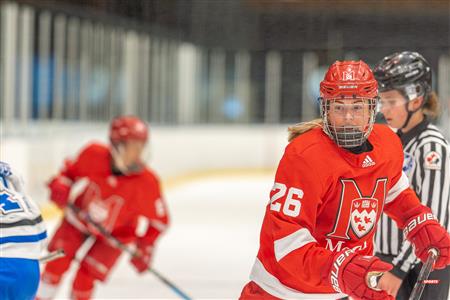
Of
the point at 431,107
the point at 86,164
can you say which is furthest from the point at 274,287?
the point at 86,164

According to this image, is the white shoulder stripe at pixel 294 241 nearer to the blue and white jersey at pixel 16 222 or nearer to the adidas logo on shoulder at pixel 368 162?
the adidas logo on shoulder at pixel 368 162

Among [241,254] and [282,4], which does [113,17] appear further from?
[241,254]

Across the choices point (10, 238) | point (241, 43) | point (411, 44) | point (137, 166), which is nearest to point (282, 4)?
point (241, 43)

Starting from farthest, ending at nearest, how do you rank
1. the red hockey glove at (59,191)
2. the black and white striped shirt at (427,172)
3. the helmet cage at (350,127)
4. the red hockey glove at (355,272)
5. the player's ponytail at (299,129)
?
1. the red hockey glove at (59,191)
2. the black and white striped shirt at (427,172)
3. the player's ponytail at (299,129)
4. the helmet cage at (350,127)
5. the red hockey glove at (355,272)

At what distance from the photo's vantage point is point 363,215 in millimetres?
1921

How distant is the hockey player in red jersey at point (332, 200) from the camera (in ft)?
5.86

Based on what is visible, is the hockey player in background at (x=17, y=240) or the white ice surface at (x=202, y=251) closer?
the hockey player in background at (x=17, y=240)

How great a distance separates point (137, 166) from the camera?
145 inches

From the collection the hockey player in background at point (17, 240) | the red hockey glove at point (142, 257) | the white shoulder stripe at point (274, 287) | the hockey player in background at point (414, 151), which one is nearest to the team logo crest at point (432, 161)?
the hockey player in background at point (414, 151)

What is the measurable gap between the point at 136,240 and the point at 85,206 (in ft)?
0.79

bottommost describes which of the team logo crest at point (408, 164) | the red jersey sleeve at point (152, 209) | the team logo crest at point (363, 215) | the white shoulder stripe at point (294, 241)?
the red jersey sleeve at point (152, 209)

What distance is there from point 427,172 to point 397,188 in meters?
0.29

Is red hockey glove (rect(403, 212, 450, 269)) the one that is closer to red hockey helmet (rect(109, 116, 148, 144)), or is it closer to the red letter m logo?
the red letter m logo

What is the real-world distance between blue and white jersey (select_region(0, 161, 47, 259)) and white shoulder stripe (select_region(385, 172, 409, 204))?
2.48ft
